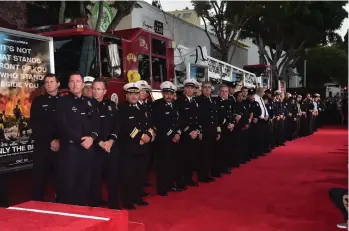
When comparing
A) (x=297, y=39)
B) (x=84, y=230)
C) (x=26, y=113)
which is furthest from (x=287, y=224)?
Result: (x=297, y=39)

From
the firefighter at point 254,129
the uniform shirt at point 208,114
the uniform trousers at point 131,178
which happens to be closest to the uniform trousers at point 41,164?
the uniform trousers at point 131,178

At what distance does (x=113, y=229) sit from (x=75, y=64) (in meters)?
4.39

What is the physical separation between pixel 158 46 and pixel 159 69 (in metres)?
0.45

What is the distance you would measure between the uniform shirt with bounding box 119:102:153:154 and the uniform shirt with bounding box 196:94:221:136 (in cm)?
169

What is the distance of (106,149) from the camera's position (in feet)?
15.4

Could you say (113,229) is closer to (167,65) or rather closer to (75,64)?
(75,64)

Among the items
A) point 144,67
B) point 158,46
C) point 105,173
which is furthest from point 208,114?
point 105,173

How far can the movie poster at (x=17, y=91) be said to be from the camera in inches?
190

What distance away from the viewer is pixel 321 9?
23.2 m

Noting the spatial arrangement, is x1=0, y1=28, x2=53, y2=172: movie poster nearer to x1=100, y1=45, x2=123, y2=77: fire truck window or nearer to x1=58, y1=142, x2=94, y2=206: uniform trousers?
x1=58, y1=142, x2=94, y2=206: uniform trousers

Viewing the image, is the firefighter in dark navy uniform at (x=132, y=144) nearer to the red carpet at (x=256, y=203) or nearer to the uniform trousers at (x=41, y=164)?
the red carpet at (x=256, y=203)

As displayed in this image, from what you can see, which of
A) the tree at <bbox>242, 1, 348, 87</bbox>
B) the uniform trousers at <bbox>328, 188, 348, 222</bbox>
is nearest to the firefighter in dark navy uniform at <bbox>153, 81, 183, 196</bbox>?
the uniform trousers at <bbox>328, 188, 348, 222</bbox>

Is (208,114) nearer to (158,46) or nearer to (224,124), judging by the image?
(224,124)

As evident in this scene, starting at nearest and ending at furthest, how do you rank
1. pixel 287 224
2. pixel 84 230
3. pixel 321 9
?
pixel 84 230 → pixel 287 224 → pixel 321 9
